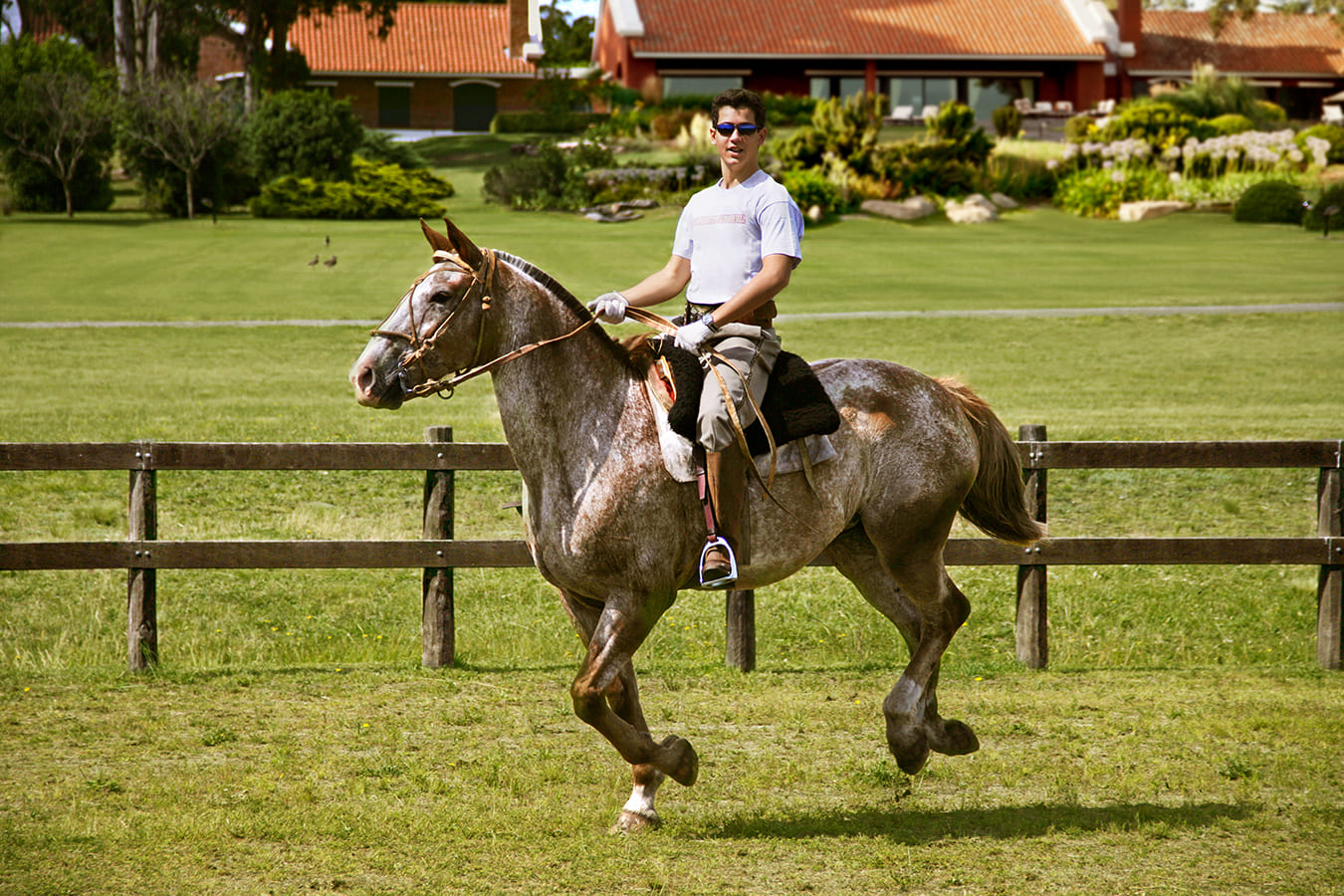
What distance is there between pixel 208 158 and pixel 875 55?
30.0 m

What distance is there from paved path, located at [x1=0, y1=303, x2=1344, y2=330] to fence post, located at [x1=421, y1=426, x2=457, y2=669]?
1615cm

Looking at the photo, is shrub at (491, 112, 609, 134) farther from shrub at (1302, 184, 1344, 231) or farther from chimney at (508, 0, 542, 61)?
shrub at (1302, 184, 1344, 231)

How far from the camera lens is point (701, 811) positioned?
6.16 metres

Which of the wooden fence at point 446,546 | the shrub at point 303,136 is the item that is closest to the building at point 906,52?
the shrub at point 303,136

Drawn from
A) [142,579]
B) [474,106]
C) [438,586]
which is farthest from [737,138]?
[474,106]

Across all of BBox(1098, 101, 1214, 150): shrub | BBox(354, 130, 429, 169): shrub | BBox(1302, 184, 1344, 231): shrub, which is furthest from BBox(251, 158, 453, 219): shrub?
BBox(1302, 184, 1344, 231): shrub

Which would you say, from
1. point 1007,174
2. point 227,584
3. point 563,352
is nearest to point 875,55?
point 1007,174

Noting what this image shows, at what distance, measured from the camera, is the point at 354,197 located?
42.9 metres

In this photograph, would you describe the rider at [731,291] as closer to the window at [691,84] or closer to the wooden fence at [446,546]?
the wooden fence at [446,546]

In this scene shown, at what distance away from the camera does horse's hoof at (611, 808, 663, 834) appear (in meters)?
5.85

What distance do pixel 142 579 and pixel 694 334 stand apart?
4.73 meters

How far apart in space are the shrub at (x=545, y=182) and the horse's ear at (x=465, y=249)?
37.4 meters

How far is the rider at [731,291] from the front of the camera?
18.7 feet

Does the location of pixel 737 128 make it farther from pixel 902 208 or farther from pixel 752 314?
pixel 902 208
